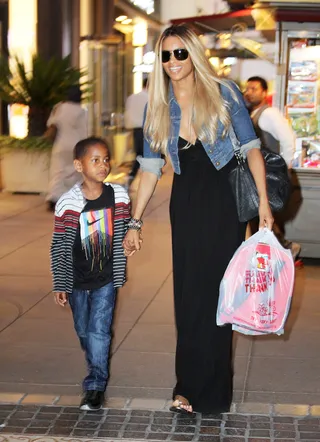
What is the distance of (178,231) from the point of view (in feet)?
15.8

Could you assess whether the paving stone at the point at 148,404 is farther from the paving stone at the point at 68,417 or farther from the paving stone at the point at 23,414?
the paving stone at the point at 23,414

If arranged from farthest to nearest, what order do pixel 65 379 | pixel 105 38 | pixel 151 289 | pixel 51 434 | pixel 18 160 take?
pixel 105 38 → pixel 18 160 → pixel 151 289 → pixel 65 379 → pixel 51 434

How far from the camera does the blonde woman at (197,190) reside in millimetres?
4621

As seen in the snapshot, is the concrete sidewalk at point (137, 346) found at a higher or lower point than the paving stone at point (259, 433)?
lower

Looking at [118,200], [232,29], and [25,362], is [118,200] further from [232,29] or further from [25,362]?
[232,29]

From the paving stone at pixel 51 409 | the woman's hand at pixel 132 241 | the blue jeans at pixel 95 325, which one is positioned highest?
the woman's hand at pixel 132 241

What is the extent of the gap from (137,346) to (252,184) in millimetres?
2022

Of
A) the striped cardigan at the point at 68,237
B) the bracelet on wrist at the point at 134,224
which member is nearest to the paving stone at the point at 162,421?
the striped cardigan at the point at 68,237

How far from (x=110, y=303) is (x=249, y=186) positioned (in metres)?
1.02

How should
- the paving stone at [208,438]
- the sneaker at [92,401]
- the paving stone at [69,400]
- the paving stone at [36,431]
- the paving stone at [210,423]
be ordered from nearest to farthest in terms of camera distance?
the paving stone at [208,438] → the paving stone at [36,431] → the paving stone at [210,423] → the sneaker at [92,401] → the paving stone at [69,400]

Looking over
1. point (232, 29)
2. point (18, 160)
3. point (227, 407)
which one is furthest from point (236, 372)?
point (18, 160)

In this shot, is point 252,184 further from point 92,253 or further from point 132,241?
point 92,253

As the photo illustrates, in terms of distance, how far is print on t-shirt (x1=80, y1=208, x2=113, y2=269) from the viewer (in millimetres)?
4836

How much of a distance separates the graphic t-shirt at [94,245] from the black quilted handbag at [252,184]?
0.71 meters
